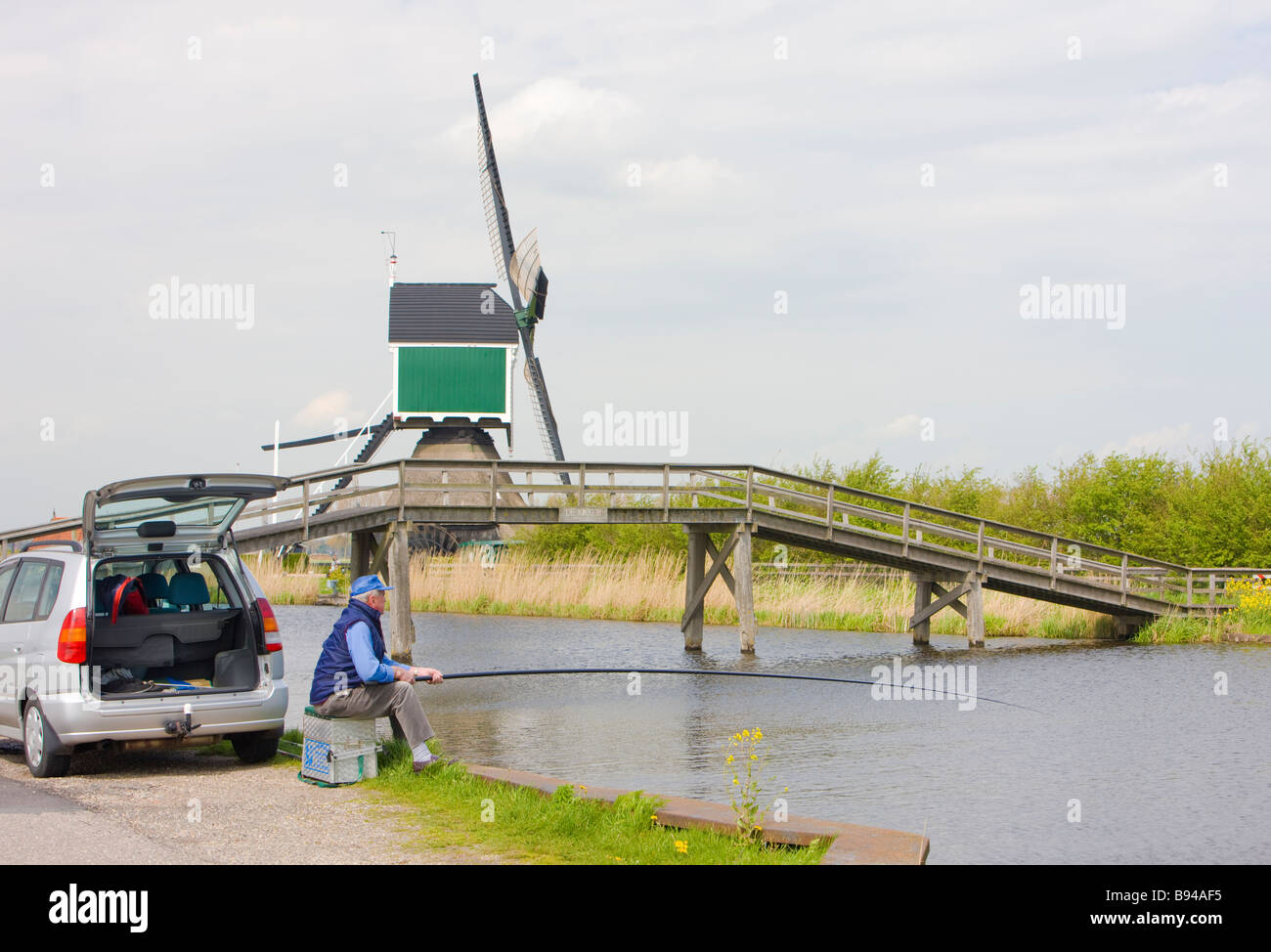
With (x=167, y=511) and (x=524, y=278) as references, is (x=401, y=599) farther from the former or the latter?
(x=524, y=278)

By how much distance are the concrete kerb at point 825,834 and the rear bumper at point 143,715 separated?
9.17 feet

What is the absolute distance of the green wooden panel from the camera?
155ft

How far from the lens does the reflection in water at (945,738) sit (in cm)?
857

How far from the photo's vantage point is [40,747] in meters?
8.68

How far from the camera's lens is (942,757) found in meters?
11.2

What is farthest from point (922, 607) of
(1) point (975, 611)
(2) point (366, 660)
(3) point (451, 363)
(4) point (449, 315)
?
(4) point (449, 315)

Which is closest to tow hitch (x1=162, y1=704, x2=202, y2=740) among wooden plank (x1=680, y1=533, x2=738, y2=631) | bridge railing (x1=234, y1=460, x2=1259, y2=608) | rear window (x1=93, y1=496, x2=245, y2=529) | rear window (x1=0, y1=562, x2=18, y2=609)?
rear window (x1=93, y1=496, x2=245, y2=529)

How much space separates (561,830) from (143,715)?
11.3ft

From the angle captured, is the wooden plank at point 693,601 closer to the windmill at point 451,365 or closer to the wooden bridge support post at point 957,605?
the wooden bridge support post at point 957,605

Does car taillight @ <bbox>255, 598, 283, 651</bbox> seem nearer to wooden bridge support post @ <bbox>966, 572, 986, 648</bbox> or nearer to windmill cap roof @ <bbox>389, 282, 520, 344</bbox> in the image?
wooden bridge support post @ <bbox>966, 572, 986, 648</bbox>
